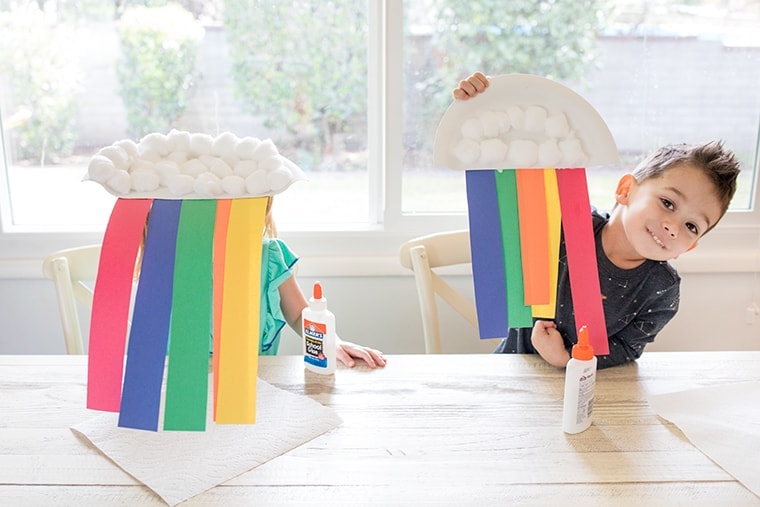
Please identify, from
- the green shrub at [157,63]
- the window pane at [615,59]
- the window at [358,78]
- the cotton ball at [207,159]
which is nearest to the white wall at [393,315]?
the window at [358,78]

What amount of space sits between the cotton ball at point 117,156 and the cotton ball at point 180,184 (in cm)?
8

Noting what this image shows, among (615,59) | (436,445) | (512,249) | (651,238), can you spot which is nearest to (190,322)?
(436,445)

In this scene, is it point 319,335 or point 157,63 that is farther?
point 157,63

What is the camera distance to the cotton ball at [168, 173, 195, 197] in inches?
40.2

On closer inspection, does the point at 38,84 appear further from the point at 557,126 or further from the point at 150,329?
the point at 557,126

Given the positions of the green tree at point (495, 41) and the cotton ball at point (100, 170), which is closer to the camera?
the cotton ball at point (100, 170)

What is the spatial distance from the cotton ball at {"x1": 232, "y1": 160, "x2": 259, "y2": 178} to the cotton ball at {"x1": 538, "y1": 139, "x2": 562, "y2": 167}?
454 mm

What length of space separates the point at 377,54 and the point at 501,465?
1.28 meters

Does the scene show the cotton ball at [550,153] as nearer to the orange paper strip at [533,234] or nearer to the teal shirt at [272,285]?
the orange paper strip at [533,234]

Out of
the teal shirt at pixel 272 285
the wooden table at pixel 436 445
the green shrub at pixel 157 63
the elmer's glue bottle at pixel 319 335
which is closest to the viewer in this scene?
the wooden table at pixel 436 445

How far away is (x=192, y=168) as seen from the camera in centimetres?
105

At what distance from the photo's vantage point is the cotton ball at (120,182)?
1007 mm

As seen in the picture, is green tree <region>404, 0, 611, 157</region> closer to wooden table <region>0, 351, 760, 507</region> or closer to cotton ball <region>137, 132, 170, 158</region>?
wooden table <region>0, 351, 760, 507</region>

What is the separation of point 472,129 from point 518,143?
0.08 meters
